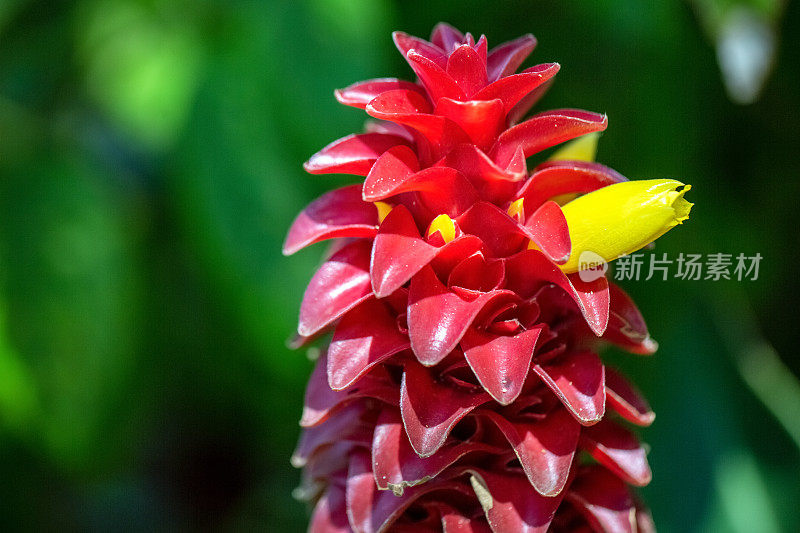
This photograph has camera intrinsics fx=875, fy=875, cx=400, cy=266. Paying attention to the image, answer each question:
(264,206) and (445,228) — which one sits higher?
(445,228)

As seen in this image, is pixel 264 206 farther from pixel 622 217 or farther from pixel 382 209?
pixel 622 217

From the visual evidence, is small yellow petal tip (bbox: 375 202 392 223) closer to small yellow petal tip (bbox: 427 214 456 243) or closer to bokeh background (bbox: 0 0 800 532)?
small yellow petal tip (bbox: 427 214 456 243)

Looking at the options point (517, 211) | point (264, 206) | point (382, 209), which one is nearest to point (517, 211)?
point (517, 211)

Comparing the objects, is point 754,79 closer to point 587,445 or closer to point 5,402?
point 587,445

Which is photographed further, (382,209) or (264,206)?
(264,206)

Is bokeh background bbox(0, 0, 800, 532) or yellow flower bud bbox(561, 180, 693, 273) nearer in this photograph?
yellow flower bud bbox(561, 180, 693, 273)

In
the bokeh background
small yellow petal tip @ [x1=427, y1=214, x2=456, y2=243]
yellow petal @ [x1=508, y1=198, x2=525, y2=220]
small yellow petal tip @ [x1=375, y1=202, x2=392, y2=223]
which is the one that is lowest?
the bokeh background

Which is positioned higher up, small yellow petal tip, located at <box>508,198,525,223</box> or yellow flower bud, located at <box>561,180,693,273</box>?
small yellow petal tip, located at <box>508,198,525,223</box>

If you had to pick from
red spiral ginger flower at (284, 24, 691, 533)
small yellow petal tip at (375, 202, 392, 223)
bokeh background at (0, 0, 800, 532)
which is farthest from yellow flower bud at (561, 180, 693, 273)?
bokeh background at (0, 0, 800, 532)
